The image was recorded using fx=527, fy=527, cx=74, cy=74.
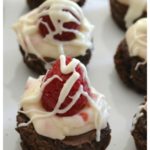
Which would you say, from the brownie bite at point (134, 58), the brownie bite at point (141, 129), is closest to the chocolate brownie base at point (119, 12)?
the brownie bite at point (134, 58)

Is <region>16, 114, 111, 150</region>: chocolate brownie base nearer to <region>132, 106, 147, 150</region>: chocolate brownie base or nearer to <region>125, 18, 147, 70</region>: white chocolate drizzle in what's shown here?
<region>132, 106, 147, 150</region>: chocolate brownie base

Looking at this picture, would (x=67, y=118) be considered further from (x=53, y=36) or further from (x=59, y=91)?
(x=53, y=36)

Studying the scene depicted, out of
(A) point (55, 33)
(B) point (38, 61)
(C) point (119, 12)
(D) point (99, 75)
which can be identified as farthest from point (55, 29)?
(C) point (119, 12)

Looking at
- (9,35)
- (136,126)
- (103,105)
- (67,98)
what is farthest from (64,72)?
(9,35)

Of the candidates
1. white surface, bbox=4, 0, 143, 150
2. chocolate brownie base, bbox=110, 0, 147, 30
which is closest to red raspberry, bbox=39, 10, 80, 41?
white surface, bbox=4, 0, 143, 150

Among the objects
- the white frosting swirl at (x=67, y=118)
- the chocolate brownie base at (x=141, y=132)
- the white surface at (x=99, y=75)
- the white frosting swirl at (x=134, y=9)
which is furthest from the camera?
the white frosting swirl at (x=134, y=9)

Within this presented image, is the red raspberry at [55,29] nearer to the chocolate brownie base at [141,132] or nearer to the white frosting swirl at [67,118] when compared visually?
the white frosting swirl at [67,118]
